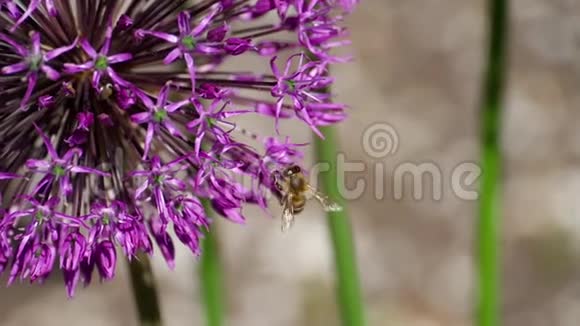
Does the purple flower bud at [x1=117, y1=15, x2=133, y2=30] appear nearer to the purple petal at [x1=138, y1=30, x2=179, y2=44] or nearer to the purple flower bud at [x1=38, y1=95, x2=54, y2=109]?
the purple petal at [x1=138, y1=30, x2=179, y2=44]

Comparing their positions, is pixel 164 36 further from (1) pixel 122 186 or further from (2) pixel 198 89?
(1) pixel 122 186

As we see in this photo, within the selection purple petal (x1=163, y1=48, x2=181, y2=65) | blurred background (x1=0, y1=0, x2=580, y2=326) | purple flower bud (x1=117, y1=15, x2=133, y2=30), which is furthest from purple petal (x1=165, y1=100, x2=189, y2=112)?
blurred background (x1=0, y1=0, x2=580, y2=326)

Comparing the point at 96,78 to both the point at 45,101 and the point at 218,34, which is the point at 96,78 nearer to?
the point at 45,101

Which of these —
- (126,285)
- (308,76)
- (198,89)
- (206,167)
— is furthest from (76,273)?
(126,285)

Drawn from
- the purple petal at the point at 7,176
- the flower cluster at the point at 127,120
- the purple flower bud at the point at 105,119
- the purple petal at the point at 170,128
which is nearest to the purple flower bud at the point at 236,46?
the flower cluster at the point at 127,120

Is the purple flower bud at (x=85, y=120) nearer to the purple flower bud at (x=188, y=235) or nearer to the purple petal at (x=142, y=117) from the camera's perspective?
the purple petal at (x=142, y=117)

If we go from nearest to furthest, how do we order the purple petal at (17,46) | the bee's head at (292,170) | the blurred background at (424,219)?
1. the purple petal at (17,46)
2. the bee's head at (292,170)
3. the blurred background at (424,219)

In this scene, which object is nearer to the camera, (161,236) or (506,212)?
(161,236)

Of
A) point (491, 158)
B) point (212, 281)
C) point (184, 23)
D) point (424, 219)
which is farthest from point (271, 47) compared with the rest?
point (424, 219)
